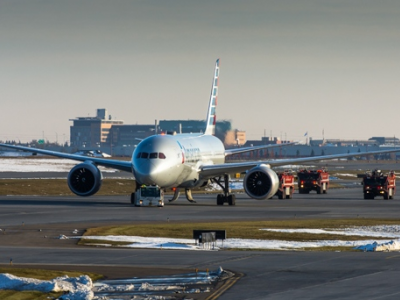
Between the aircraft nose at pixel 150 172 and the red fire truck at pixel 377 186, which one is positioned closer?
the aircraft nose at pixel 150 172

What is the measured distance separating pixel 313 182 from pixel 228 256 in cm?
6188

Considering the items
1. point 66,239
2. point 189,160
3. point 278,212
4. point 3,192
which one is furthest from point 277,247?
point 3,192

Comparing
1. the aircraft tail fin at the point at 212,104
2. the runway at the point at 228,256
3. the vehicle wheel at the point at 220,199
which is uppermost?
the aircraft tail fin at the point at 212,104

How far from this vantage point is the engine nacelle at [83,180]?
74625 mm

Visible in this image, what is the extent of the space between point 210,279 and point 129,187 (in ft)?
241

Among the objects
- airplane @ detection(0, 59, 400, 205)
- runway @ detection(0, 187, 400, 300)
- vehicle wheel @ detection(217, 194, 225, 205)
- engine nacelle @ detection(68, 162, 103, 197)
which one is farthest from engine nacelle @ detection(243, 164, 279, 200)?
engine nacelle @ detection(68, 162, 103, 197)

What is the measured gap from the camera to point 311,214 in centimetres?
6494

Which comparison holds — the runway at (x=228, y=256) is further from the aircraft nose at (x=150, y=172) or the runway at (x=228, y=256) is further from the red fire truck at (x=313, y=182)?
the red fire truck at (x=313, y=182)

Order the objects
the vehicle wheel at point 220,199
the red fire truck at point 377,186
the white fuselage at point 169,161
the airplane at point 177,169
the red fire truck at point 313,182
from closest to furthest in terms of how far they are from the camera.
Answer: the white fuselage at point 169,161 < the airplane at point 177,169 < the vehicle wheel at point 220,199 < the red fire truck at point 377,186 < the red fire truck at point 313,182

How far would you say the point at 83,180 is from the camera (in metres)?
74.9

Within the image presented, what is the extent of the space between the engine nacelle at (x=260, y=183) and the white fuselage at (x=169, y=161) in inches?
189

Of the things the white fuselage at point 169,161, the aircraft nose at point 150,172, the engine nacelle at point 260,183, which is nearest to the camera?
the aircraft nose at point 150,172

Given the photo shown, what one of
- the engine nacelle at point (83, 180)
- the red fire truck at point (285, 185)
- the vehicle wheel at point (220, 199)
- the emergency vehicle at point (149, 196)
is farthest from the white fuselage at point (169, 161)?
the red fire truck at point (285, 185)

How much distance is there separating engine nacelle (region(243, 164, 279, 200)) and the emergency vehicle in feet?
22.7
